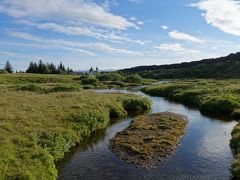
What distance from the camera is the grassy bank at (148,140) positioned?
3032 cm

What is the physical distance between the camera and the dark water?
84.2ft

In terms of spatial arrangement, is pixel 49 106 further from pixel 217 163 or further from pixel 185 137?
pixel 217 163

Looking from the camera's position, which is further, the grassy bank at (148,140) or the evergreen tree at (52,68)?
the evergreen tree at (52,68)

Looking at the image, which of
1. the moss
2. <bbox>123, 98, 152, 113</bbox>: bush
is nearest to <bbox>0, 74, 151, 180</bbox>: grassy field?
the moss

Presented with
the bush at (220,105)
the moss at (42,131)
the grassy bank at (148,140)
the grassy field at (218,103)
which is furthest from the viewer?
the bush at (220,105)

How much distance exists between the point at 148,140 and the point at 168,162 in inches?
279

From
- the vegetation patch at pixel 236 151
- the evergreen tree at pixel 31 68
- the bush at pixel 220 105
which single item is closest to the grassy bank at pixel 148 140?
the vegetation patch at pixel 236 151

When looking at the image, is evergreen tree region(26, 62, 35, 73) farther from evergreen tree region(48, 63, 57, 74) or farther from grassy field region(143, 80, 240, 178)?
grassy field region(143, 80, 240, 178)

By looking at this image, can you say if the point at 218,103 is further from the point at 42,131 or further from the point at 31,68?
the point at 31,68

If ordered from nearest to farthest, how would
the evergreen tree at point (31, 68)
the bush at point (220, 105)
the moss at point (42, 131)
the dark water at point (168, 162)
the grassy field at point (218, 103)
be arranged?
the moss at point (42, 131) < the dark water at point (168, 162) < the grassy field at point (218, 103) < the bush at point (220, 105) < the evergreen tree at point (31, 68)

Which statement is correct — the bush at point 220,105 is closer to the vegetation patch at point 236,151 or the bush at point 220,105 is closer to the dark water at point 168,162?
the dark water at point 168,162

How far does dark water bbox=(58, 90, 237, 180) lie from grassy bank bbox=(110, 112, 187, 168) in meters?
0.94

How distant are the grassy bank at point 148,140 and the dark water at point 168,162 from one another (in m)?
0.94

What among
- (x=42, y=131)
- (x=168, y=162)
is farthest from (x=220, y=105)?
(x=42, y=131)
